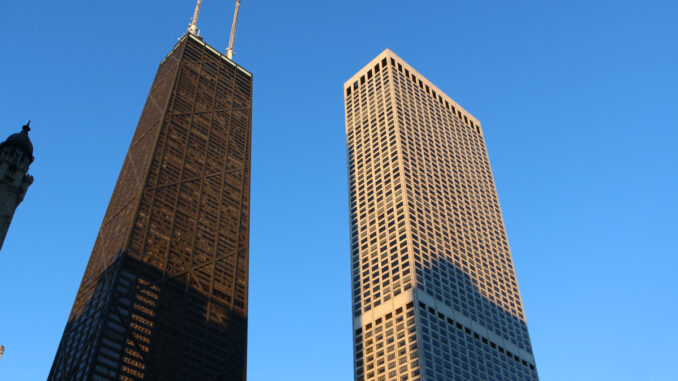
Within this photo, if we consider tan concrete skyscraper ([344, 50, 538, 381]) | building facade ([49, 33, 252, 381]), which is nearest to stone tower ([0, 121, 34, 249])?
building facade ([49, 33, 252, 381])

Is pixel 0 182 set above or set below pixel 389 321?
below

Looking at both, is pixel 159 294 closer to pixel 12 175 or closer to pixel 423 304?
pixel 423 304

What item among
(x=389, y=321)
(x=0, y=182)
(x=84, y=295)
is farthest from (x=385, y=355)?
(x=0, y=182)

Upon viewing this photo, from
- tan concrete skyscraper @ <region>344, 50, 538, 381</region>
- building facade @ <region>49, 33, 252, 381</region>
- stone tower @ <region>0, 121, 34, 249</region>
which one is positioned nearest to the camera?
stone tower @ <region>0, 121, 34, 249</region>

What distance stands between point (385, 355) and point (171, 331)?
170ft

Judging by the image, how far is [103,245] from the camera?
185m

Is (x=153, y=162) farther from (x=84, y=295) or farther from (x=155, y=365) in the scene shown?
(x=155, y=365)

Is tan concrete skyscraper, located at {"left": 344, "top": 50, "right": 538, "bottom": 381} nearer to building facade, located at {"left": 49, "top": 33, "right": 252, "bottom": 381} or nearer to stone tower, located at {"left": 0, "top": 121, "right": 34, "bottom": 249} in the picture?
building facade, located at {"left": 49, "top": 33, "right": 252, "bottom": 381}

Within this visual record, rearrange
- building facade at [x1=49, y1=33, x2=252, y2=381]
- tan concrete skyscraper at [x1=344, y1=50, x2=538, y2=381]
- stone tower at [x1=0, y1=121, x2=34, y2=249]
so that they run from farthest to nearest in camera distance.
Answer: tan concrete skyscraper at [x1=344, y1=50, x2=538, y2=381] → building facade at [x1=49, y1=33, x2=252, y2=381] → stone tower at [x1=0, y1=121, x2=34, y2=249]

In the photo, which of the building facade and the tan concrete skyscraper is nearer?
the building facade

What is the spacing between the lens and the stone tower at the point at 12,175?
78.2 meters

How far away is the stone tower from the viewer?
78.2 m

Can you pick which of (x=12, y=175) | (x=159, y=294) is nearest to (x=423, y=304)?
(x=159, y=294)

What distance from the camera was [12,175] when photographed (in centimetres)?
8050
